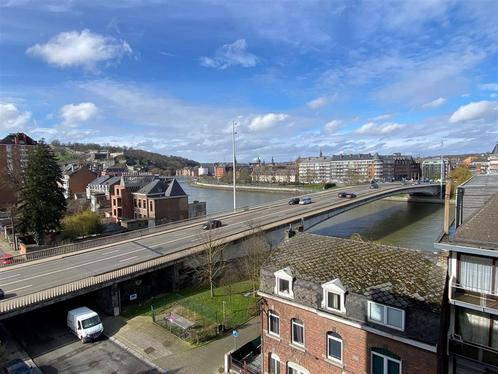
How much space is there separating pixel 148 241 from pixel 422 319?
25858 mm

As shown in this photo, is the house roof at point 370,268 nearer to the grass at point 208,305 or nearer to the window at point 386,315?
the window at point 386,315

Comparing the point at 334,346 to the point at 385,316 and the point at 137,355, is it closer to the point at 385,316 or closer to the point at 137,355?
the point at 385,316

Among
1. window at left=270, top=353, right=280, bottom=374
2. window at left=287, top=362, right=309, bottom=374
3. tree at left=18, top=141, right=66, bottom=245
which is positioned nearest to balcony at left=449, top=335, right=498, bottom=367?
window at left=287, top=362, right=309, bottom=374

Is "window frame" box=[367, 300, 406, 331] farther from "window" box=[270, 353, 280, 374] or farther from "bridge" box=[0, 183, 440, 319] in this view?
"bridge" box=[0, 183, 440, 319]

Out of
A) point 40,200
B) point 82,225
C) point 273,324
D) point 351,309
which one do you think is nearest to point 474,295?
point 351,309

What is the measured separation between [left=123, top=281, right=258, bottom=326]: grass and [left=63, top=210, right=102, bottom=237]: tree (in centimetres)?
1953

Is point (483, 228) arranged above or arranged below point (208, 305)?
above

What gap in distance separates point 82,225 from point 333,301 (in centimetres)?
3469

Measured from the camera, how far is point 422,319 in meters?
9.45

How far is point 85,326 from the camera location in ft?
59.4

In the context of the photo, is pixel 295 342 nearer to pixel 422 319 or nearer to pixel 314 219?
pixel 422 319

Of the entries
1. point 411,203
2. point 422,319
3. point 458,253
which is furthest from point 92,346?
point 411,203

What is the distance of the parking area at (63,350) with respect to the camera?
1560 centimetres

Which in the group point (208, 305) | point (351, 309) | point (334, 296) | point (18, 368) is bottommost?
point (208, 305)
